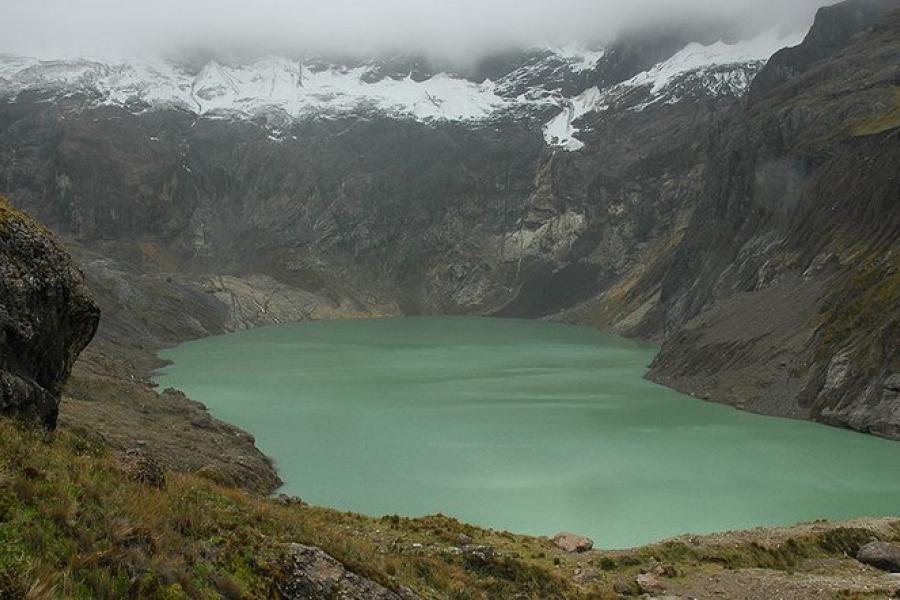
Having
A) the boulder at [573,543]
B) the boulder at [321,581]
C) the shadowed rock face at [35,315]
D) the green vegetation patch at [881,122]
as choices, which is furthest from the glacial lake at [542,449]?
the green vegetation patch at [881,122]

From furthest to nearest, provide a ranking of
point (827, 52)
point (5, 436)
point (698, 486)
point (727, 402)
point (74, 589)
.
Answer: point (827, 52)
point (727, 402)
point (698, 486)
point (5, 436)
point (74, 589)

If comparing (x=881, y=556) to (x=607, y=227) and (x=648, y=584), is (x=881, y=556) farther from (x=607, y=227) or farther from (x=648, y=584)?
(x=607, y=227)

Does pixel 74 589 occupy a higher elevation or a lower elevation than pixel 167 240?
lower

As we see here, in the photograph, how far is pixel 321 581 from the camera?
9.82 meters

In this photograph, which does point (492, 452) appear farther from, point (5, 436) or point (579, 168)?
point (579, 168)

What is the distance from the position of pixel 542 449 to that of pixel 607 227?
131249 millimetres

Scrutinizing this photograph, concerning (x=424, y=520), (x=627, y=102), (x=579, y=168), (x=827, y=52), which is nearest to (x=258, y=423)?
(x=424, y=520)

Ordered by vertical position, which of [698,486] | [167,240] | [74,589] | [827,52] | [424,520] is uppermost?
[827,52]

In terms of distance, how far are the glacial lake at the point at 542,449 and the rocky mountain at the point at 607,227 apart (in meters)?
6.15

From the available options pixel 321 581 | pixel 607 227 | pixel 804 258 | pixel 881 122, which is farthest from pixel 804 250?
pixel 607 227

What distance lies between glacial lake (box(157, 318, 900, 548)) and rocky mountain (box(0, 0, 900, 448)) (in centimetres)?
615

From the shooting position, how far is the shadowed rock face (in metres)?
13.4

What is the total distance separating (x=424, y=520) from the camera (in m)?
20.6

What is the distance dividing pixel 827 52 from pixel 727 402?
96.5m
